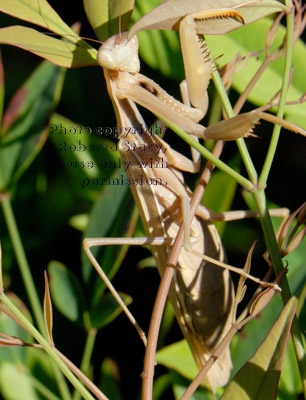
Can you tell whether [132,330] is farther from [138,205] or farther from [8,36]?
[8,36]

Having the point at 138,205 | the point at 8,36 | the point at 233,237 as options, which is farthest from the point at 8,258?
the point at 8,36

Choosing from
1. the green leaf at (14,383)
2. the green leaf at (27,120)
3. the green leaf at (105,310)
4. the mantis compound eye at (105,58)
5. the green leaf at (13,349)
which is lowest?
the green leaf at (14,383)

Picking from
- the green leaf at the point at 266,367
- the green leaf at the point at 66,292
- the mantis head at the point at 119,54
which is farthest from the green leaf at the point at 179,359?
the mantis head at the point at 119,54

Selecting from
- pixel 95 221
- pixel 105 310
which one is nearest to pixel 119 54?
pixel 95 221

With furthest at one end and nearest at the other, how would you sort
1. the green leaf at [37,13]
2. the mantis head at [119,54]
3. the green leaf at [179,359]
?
the green leaf at [179,359] → the mantis head at [119,54] → the green leaf at [37,13]

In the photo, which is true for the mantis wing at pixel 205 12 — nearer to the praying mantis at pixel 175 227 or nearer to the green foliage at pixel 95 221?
the green foliage at pixel 95 221

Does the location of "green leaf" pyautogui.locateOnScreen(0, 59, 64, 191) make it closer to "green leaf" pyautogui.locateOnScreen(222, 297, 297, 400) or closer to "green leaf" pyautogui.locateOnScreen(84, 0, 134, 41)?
"green leaf" pyautogui.locateOnScreen(84, 0, 134, 41)
